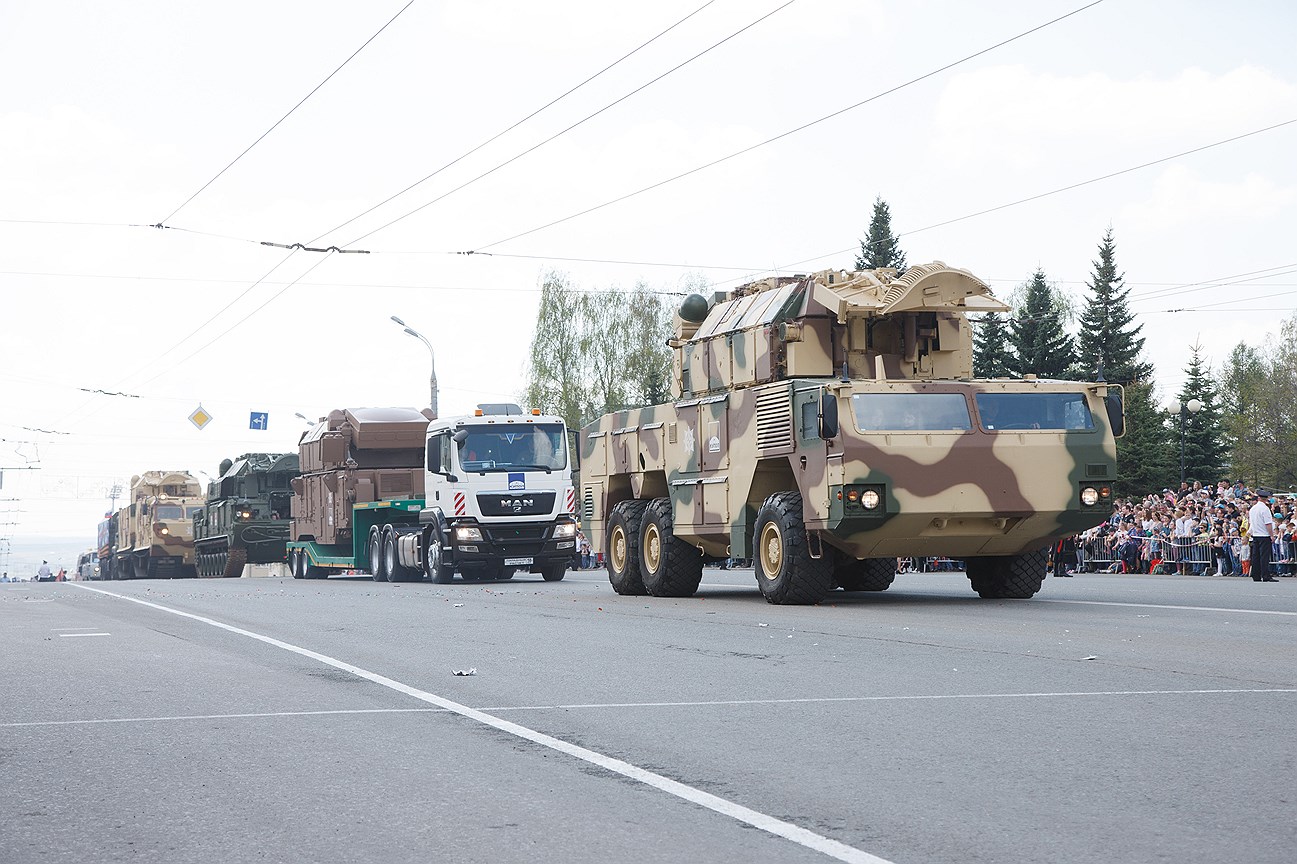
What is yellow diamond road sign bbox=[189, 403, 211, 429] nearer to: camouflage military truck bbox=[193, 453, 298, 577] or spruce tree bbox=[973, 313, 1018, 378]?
camouflage military truck bbox=[193, 453, 298, 577]

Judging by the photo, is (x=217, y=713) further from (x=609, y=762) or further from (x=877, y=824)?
(x=877, y=824)

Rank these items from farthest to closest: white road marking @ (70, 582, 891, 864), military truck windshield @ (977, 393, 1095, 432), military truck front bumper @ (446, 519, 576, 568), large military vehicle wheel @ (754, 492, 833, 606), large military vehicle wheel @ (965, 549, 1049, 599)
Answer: military truck front bumper @ (446, 519, 576, 568) → large military vehicle wheel @ (965, 549, 1049, 599) → large military vehicle wheel @ (754, 492, 833, 606) → military truck windshield @ (977, 393, 1095, 432) → white road marking @ (70, 582, 891, 864)

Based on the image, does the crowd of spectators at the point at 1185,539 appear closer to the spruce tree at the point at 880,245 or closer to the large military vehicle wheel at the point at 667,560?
the large military vehicle wheel at the point at 667,560

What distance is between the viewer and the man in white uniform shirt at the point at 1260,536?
26125 mm

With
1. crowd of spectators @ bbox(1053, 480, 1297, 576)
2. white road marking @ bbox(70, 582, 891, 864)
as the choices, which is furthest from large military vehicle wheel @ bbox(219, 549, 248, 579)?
white road marking @ bbox(70, 582, 891, 864)

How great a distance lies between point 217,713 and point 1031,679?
16.2 feet

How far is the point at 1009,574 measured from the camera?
19594mm

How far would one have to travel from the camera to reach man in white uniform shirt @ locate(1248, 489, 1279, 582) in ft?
85.7

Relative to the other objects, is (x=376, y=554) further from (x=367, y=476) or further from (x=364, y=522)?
(x=367, y=476)

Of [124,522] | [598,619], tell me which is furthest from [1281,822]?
[124,522]

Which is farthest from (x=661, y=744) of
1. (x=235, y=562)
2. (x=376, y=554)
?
(x=235, y=562)

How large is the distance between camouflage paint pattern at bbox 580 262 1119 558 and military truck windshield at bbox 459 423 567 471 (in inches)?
291

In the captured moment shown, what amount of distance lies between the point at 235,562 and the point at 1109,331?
40153 mm

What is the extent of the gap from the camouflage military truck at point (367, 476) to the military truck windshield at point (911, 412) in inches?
677
